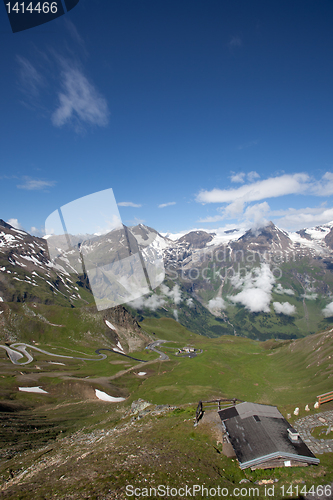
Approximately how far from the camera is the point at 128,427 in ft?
96.7

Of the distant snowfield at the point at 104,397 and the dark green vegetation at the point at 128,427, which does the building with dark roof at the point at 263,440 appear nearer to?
the dark green vegetation at the point at 128,427

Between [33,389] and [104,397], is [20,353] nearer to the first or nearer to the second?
[33,389]

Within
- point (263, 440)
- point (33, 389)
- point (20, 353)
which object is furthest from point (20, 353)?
point (263, 440)

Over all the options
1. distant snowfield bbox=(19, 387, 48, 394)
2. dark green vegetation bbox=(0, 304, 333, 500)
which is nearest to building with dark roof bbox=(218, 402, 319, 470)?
dark green vegetation bbox=(0, 304, 333, 500)

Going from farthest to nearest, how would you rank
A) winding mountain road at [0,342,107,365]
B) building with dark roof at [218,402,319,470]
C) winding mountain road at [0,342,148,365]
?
winding mountain road at [0,342,107,365] < winding mountain road at [0,342,148,365] < building with dark roof at [218,402,319,470]

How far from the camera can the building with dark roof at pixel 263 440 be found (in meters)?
15.4

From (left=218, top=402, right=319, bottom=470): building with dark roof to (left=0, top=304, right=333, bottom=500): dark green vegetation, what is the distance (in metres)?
0.66

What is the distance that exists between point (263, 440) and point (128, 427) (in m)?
20.2

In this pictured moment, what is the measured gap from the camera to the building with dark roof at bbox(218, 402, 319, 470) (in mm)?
15422

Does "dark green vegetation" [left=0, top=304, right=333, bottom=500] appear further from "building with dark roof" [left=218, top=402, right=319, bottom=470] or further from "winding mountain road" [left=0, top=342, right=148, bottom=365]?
"winding mountain road" [left=0, top=342, right=148, bottom=365]

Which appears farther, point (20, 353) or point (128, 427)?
point (20, 353)

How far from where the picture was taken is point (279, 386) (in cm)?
5647

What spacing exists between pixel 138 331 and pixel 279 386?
400 feet

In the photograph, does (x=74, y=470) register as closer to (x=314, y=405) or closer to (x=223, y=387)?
(x=314, y=405)
